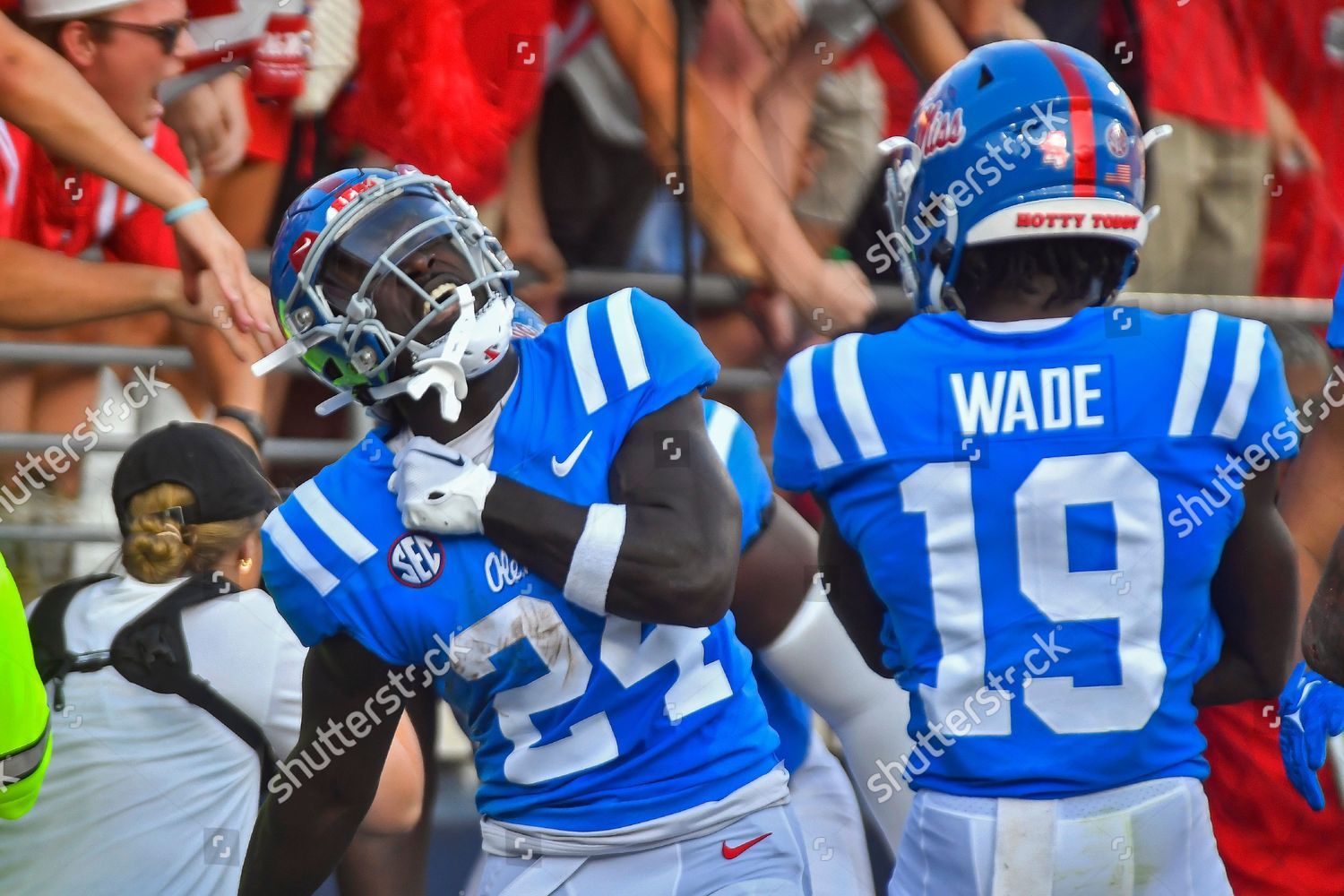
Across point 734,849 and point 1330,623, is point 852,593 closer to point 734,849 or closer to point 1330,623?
point 734,849

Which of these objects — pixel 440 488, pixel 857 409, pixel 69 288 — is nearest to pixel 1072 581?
pixel 857 409

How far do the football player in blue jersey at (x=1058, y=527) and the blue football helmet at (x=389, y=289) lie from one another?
45 cm

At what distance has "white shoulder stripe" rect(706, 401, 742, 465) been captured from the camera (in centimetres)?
290

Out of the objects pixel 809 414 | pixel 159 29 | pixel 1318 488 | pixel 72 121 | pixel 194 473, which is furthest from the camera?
pixel 1318 488

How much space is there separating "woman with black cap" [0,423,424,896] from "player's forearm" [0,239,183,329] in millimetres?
904

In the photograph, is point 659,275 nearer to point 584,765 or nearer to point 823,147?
point 823,147

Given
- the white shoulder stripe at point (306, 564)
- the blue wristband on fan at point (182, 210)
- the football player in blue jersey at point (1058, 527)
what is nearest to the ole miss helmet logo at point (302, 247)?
the white shoulder stripe at point (306, 564)

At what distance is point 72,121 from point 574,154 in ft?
3.88

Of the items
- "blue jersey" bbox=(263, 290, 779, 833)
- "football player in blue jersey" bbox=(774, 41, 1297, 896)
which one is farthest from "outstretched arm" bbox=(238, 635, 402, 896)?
"football player in blue jersey" bbox=(774, 41, 1297, 896)

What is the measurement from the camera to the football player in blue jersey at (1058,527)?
2.19m

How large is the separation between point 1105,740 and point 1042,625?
170mm

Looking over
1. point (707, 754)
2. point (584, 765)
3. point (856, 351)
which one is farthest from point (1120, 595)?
point (584, 765)

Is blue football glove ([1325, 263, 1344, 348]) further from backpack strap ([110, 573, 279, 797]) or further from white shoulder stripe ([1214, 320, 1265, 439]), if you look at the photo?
backpack strap ([110, 573, 279, 797])

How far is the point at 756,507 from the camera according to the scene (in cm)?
300
